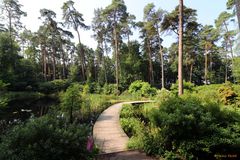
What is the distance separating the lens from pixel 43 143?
4.32 m

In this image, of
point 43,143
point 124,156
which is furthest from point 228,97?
point 43,143

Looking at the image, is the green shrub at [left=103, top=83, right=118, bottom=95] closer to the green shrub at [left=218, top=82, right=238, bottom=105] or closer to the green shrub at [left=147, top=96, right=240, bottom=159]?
the green shrub at [left=218, top=82, right=238, bottom=105]

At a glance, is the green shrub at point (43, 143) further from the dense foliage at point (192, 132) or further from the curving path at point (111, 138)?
the dense foliage at point (192, 132)

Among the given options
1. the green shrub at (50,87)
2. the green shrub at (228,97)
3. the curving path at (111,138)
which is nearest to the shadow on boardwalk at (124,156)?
the curving path at (111,138)

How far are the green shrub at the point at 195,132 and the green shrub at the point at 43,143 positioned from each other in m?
2.00

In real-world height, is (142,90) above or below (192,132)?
above

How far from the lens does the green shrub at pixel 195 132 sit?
531 cm

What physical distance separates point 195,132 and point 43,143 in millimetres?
3401

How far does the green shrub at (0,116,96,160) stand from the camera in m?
4.23

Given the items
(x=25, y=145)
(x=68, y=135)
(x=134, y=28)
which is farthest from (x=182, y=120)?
(x=134, y=28)

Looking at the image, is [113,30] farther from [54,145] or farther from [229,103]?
[54,145]

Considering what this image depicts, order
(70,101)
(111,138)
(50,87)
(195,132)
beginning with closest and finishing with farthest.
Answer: (195,132)
(111,138)
(70,101)
(50,87)

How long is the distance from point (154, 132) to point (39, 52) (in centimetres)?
3613

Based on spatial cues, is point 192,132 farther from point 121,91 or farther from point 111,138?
point 121,91
